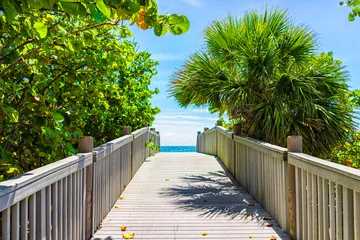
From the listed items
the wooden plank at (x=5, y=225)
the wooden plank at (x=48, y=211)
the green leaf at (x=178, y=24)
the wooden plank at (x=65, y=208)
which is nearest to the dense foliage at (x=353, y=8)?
the green leaf at (x=178, y=24)

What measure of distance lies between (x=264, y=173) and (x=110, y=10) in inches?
120

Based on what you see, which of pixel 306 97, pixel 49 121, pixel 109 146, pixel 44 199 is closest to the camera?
pixel 44 199

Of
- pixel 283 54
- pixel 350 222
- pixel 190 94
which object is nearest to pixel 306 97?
→ pixel 283 54

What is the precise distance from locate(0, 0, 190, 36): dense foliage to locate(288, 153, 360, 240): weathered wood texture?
1.55 metres

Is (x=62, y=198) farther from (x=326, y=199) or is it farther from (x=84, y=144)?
(x=326, y=199)

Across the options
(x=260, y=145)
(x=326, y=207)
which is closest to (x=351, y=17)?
(x=260, y=145)

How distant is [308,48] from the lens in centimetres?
520

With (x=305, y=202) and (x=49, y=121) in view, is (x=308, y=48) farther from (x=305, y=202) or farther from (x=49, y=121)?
(x=49, y=121)

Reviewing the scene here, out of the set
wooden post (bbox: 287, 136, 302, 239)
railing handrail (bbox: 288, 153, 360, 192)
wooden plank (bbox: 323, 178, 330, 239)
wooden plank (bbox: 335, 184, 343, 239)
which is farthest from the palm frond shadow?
wooden plank (bbox: 335, 184, 343, 239)

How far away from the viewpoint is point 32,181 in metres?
1.88

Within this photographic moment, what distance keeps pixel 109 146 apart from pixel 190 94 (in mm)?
2148

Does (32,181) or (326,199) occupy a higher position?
(32,181)

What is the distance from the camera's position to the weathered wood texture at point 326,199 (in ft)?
6.95

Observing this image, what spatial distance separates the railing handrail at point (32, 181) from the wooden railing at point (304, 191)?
81.6 inches
